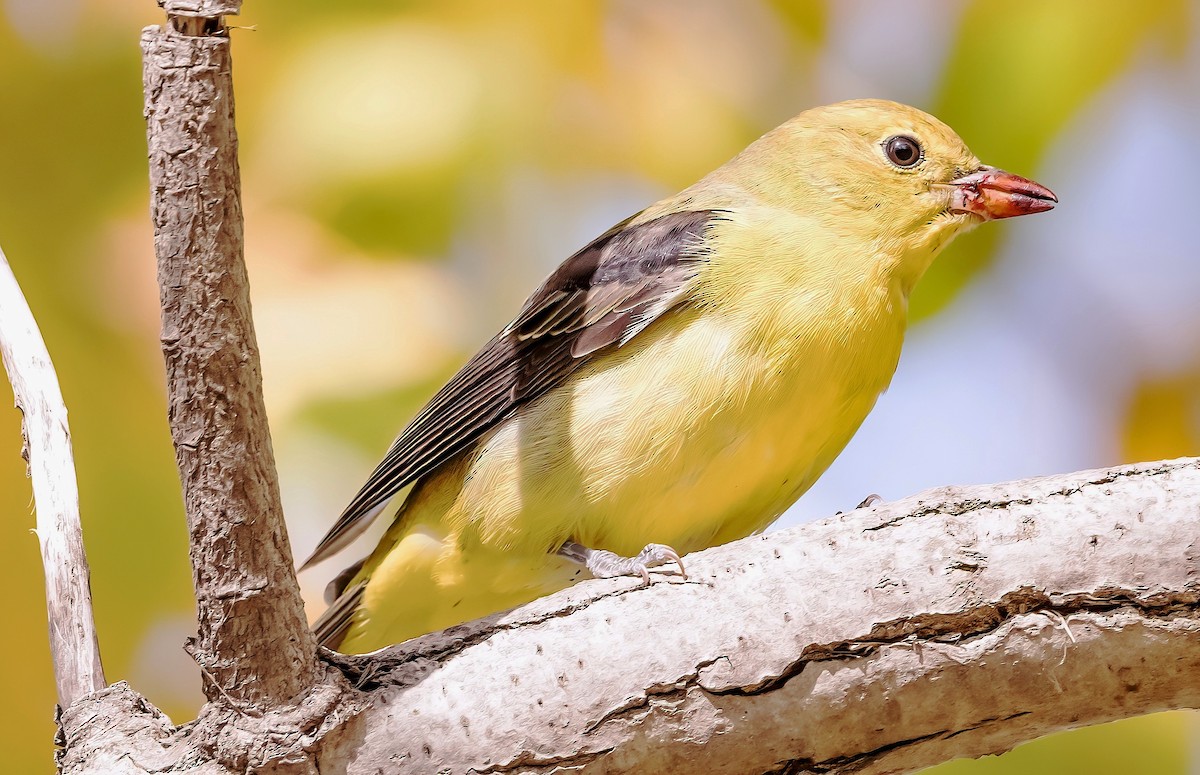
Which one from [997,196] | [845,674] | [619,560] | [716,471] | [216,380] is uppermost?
[997,196]

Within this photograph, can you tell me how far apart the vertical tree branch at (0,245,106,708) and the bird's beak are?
254 cm

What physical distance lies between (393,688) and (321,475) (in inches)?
75.8

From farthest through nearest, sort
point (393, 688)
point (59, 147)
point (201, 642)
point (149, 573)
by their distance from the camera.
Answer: point (59, 147), point (149, 573), point (393, 688), point (201, 642)

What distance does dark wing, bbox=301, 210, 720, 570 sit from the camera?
3.36 meters

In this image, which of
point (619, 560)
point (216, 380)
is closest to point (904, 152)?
point (619, 560)

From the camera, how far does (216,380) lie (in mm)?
2002

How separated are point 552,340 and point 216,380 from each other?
1650 millimetres

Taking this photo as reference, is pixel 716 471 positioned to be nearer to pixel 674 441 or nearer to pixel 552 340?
pixel 674 441

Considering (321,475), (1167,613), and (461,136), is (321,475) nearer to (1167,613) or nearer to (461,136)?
(461,136)

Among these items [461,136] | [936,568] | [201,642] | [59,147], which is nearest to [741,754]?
[936,568]

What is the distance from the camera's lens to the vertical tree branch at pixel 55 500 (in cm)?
238

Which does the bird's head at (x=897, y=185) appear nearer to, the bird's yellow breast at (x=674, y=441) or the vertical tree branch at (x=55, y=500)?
the bird's yellow breast at (x=674, y=441)

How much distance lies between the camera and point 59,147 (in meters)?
4.31

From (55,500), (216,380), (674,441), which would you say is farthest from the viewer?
(674,441)
